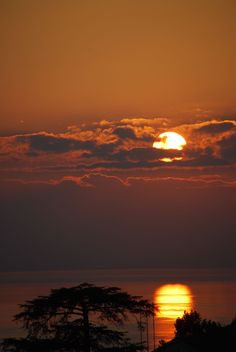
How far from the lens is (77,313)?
25672 millimetres

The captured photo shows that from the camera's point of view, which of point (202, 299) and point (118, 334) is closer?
point (118, 334)

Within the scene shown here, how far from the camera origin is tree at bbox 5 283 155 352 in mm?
25484

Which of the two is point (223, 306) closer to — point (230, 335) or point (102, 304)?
point (230, 335)

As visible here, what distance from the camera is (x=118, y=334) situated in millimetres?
25703

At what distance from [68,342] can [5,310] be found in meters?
145

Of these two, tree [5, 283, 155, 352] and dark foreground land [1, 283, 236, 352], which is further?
tree [5, 283, 155, 352]

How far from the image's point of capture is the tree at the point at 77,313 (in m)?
25.5

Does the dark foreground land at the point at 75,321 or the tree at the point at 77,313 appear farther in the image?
the tree at the point at 77,313

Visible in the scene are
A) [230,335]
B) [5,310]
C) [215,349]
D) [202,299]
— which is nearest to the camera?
[215,349]

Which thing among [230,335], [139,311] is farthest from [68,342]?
[230,335]

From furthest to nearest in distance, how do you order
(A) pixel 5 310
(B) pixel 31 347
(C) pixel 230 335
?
(A) pixel 5 310
(C) pixel 230 335
(B) pixel 31 347

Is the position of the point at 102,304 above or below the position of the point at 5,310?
below

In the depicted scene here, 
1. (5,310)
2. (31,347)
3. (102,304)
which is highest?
(5,310)

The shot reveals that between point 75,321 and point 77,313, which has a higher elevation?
point 77,313
